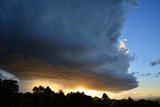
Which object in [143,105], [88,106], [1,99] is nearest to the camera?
[1,99]

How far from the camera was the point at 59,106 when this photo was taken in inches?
5300

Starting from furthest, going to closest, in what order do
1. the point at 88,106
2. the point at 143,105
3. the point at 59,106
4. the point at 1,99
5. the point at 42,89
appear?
the point at 42,89 → the point at 143,105 → the point at 88,106 → the point at 59,106 → the point at 1,99

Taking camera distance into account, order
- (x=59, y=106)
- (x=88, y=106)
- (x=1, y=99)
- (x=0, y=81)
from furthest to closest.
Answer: (x=88, y=106), (x=0, y=81), (x=59, y=106), (x=1, y=99)

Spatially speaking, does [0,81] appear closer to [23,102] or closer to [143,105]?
[23,102]

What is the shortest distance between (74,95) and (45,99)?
3738 centimetres

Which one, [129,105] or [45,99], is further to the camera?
[129,105]

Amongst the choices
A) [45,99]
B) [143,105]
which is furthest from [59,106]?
[143,105]

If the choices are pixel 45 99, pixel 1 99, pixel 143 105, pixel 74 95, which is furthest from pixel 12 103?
pixel 143 105

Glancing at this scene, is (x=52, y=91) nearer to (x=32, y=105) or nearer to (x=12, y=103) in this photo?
(x=32, y=105)

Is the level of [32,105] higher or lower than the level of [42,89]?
lower

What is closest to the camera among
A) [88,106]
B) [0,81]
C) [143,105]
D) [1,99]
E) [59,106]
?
[1,99]

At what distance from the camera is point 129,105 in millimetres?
173625

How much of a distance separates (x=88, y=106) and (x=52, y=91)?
29.2 metres

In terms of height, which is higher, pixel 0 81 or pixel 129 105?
pixel 0 81
